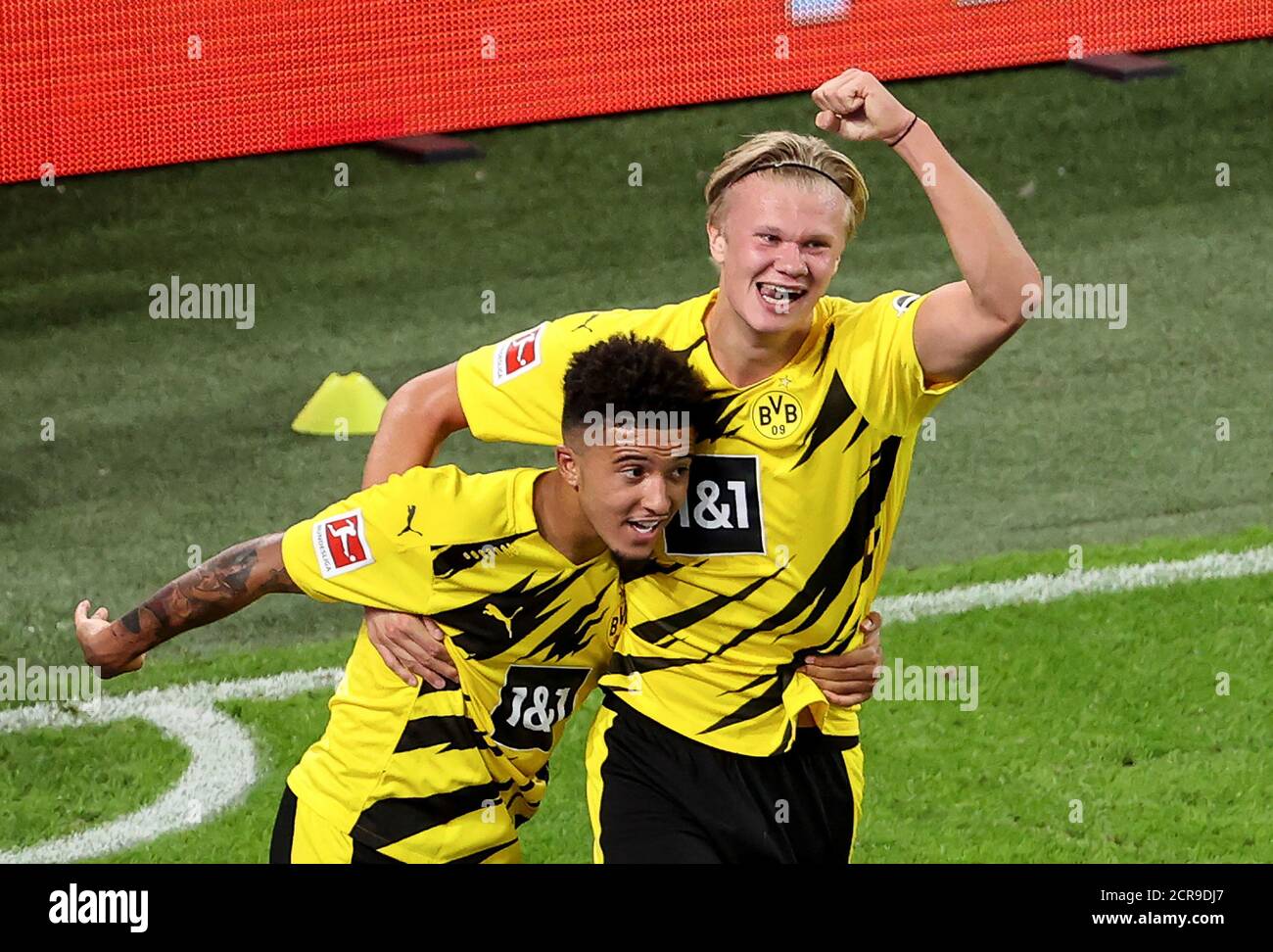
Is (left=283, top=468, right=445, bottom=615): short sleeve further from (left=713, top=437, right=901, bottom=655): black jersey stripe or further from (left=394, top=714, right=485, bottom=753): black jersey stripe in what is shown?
(left=713, top=437, right=901, bottom=655): black jersey stripe

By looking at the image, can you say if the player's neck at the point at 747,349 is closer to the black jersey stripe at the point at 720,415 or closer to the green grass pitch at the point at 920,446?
the black jersey stripe at the point at 720,415

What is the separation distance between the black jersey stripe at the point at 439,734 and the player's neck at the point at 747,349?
0.98m

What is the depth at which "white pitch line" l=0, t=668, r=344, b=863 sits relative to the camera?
6.64 metres

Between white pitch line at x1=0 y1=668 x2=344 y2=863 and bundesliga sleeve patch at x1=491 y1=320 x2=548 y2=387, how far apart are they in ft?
7.38

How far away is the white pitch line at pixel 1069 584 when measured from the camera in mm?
8055

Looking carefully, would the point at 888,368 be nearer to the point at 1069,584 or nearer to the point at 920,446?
the point at 1069,584

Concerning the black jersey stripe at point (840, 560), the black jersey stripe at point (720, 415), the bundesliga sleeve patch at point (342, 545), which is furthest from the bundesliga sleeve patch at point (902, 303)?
the bundesliga sleeve patch at point (342, 545)

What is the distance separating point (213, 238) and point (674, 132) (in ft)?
8.24

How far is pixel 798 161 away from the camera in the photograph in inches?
190

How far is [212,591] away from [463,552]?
65 centimetres
